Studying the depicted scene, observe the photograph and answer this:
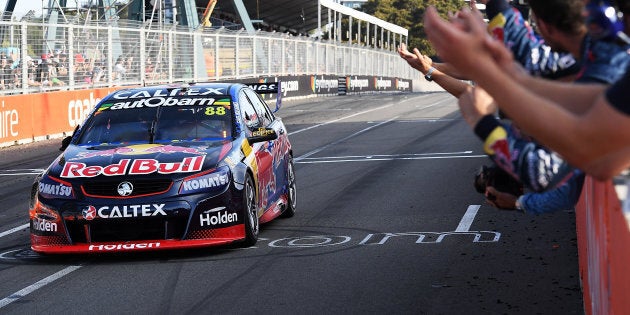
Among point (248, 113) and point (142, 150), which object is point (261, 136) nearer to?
point (248, 113)

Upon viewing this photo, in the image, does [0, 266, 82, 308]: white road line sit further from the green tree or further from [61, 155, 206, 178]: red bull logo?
the green tree

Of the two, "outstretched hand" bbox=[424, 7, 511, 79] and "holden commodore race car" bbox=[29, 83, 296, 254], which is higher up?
"outstretched hand" bbox=[424, 7, 511, 79]

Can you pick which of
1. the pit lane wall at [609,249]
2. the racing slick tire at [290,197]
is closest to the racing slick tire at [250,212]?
the racing slick tire at [290,197]

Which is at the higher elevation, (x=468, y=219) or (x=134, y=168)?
(x=134, y=168)

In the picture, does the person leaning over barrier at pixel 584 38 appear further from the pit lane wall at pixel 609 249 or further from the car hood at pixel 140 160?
the car hood at pixel 140 160

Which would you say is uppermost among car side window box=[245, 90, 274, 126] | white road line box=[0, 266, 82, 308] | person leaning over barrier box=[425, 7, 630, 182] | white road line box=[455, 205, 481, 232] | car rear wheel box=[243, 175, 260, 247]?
person leaning over barrier box=[425, 7, 630, 182]

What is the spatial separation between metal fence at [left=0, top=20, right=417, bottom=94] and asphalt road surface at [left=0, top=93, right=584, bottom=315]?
1121 centimetres

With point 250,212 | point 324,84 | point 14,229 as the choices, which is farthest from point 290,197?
point 324,84

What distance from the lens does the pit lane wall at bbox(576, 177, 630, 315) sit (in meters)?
3.81

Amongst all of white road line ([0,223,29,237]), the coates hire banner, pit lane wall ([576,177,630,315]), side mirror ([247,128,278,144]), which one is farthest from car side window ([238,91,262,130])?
the coates hire banner

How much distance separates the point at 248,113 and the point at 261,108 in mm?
814

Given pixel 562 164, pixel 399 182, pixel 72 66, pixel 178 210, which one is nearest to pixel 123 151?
pixel 178 210

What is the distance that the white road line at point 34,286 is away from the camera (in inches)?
317

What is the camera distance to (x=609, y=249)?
458cm
